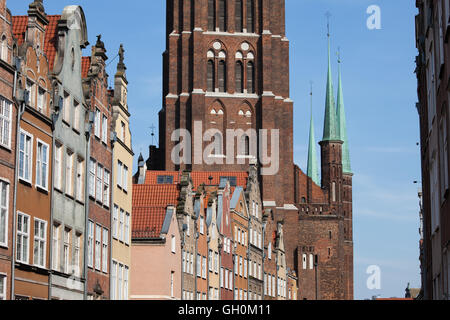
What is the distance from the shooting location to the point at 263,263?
77062 millimetres

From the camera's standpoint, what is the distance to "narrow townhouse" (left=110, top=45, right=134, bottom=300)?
41062 mm

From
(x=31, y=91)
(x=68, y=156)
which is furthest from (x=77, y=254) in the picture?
(x=31, y=91)

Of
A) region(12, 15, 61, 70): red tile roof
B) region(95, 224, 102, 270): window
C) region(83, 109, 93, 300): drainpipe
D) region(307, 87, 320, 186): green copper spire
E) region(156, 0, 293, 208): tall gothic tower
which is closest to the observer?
region(12, 15, 61, 70): red tile roof

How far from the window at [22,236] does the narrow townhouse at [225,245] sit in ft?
105

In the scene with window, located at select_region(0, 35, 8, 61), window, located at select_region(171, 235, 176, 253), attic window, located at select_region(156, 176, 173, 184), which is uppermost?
attic window, located at select_region(156, 176, 173, 184)

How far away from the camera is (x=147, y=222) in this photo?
158 ft

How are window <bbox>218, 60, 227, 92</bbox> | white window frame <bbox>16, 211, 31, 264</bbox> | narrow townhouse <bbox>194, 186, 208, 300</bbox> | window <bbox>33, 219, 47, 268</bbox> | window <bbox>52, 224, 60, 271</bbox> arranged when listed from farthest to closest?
1. window <bbox>218, 60, 227, 92</bbox>
2. narrow townhouse <bbox>194, 186, 208, 300</bbox>
3. window <bbox>52, 224, 60, 271</bbox>
4. window <bbox>33, 219, 47, 268</bbox>
5. white window frame <bbox>16, 211, 31, 264</bbox>

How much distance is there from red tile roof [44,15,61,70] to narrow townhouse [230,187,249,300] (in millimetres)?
32889

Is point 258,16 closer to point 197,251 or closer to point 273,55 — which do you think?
point 273,55

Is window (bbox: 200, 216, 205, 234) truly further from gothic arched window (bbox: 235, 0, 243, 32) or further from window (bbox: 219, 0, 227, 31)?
gothic arched window (bbox: 235, 0, 243, 32)

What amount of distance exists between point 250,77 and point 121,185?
157 feet

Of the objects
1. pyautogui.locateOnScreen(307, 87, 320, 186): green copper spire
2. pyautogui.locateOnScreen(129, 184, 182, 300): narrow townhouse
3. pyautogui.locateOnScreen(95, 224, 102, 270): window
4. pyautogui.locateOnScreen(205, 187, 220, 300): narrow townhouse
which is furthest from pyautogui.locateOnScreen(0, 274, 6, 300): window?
pyautogui.locateOnScreen(307, 87, 320, 186): green copper spire

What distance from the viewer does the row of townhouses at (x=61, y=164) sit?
27.8 m

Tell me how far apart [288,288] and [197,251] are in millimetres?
36000
